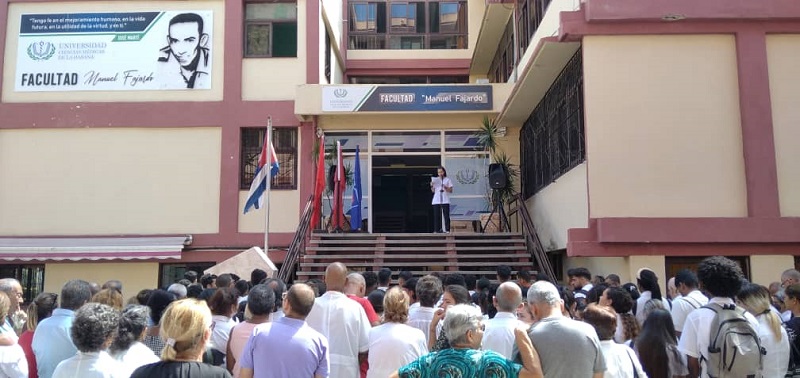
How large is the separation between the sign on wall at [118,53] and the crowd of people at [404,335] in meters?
10.5

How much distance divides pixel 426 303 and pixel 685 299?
2.20 meters

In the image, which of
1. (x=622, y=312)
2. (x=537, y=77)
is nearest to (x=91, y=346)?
(x=622, y=312)

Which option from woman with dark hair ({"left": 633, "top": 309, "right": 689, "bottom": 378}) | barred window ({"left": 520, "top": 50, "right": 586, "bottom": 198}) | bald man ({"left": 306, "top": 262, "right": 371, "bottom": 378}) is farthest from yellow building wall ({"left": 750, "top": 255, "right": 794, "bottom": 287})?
bald man ({"left": 306, "top": 262, "right": 371, "bottom": 378})

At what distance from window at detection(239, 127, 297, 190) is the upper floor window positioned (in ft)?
21.9

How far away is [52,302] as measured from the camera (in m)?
Result: 5.40

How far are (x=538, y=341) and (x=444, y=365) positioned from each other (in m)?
0.82

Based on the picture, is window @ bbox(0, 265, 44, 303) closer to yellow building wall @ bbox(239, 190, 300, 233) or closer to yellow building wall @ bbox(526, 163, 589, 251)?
yellow building wall @ bbox(239, 190, 300, 233)

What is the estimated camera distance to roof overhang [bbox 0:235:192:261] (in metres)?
14.4

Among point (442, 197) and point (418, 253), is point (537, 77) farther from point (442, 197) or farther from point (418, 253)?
point (418, 253)

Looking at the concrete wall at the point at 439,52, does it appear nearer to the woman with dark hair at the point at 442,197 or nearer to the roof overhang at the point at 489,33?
the roof overhang at the point at 489,33

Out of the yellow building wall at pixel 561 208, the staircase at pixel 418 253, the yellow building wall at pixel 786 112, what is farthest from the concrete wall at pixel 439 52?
the yellow building wall at pixel 786 112

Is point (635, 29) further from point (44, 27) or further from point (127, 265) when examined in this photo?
point (44, 27)

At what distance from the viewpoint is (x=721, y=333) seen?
4.30 meters

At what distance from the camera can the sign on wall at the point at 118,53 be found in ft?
50.9
